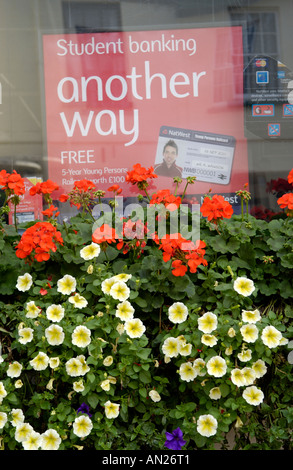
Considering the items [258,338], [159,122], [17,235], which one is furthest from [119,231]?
[159,122]

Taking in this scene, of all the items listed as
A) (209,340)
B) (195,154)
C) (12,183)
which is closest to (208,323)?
(209,340)

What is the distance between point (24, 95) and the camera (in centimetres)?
371

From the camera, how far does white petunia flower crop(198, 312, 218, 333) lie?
86.6 inches

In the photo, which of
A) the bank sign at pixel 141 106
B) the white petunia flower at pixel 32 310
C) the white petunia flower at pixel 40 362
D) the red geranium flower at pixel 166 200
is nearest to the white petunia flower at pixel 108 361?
the white petunia flower at pixel 40 362

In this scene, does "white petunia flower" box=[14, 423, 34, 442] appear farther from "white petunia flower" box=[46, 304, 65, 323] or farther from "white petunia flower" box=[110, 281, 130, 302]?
"white petunia flower" box=[110, 281, 130, 302]

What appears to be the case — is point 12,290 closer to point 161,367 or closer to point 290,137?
point 161,367

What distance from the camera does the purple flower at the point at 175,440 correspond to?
2177mm

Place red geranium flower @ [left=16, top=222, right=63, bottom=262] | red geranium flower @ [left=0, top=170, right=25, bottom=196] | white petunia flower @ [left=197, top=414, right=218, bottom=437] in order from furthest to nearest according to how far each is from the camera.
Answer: red geranium flower @ [left=0, top=170, right=25, bottom=196] < red geranium flower @ [left=16, top=222, right=63, bottom=262] < white petunia flower @ [left=197, top=414, right=218, bottom=437]

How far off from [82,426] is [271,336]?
0.80 meters

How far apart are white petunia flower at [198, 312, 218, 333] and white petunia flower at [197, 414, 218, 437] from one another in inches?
12.6

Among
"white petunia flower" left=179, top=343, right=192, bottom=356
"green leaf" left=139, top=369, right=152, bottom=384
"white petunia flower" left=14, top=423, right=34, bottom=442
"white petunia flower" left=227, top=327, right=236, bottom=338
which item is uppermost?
"white petunia flower" left=227, top=327, right=236, bottom=338

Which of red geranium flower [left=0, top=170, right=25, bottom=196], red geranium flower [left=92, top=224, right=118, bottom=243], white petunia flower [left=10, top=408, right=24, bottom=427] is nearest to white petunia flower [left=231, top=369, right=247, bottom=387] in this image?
red geranium flower [left=92, top=224, right=118, bottom=243]

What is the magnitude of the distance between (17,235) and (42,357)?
693mm

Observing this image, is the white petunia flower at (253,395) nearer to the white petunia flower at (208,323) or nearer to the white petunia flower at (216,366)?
the white petunia flower at (216,366)
